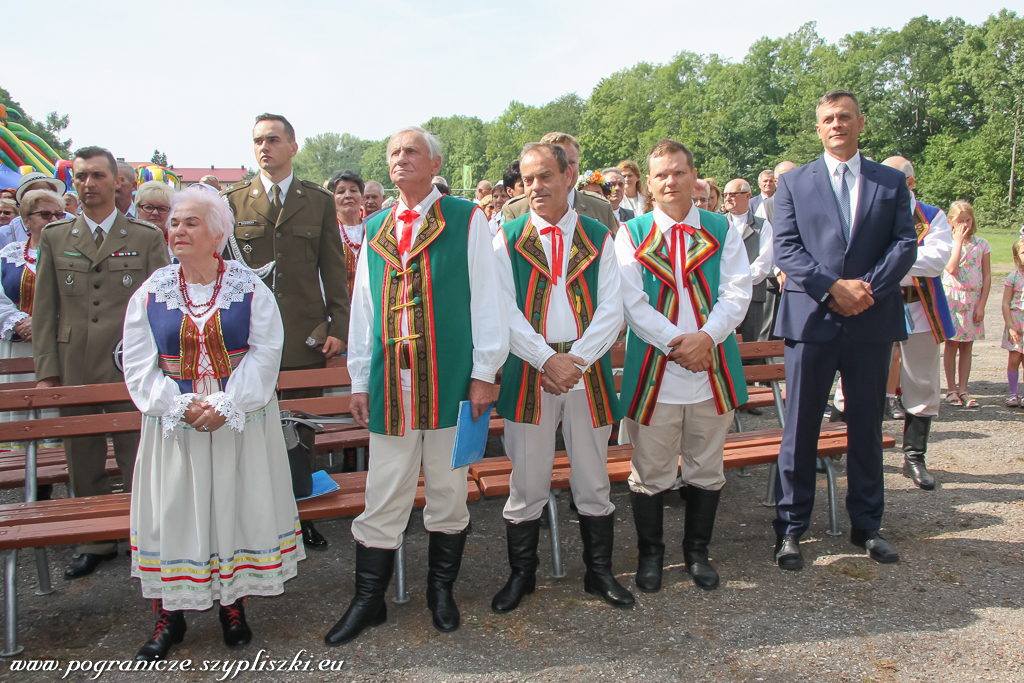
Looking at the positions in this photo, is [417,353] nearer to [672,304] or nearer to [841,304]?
[672,304]

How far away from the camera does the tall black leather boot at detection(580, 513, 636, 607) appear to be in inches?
135

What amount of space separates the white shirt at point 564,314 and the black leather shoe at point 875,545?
1.82 meters

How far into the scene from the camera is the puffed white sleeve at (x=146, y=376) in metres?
2.90

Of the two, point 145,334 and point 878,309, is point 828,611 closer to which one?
point 878,309

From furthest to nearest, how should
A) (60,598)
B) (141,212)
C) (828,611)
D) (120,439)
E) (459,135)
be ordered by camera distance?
1. (459,135)
2. (141,212)
3. (120,439)
4. (60,598)
5. (828,611)

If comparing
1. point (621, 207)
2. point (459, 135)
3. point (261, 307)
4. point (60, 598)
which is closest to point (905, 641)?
point (261, 307)

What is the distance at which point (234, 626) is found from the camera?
3.09m

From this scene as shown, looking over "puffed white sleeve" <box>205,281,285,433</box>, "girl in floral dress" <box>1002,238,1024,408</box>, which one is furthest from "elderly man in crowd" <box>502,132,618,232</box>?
"girl in floral dress" <box>1002,238,1024,408</box>

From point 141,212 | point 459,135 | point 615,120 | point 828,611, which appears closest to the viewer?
point 828,611

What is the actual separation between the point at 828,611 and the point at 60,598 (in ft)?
12.1

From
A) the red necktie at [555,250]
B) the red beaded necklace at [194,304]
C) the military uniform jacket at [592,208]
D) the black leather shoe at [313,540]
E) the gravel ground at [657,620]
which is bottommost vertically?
the gravel ground at [657,620]

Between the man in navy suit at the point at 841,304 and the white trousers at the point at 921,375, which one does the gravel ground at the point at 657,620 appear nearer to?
the man in navy suit at the point at 841,304

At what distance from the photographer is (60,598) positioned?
3.60m

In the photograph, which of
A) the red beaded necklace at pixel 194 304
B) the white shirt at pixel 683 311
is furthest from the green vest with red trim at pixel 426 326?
the white shirt at pixel 683 311
